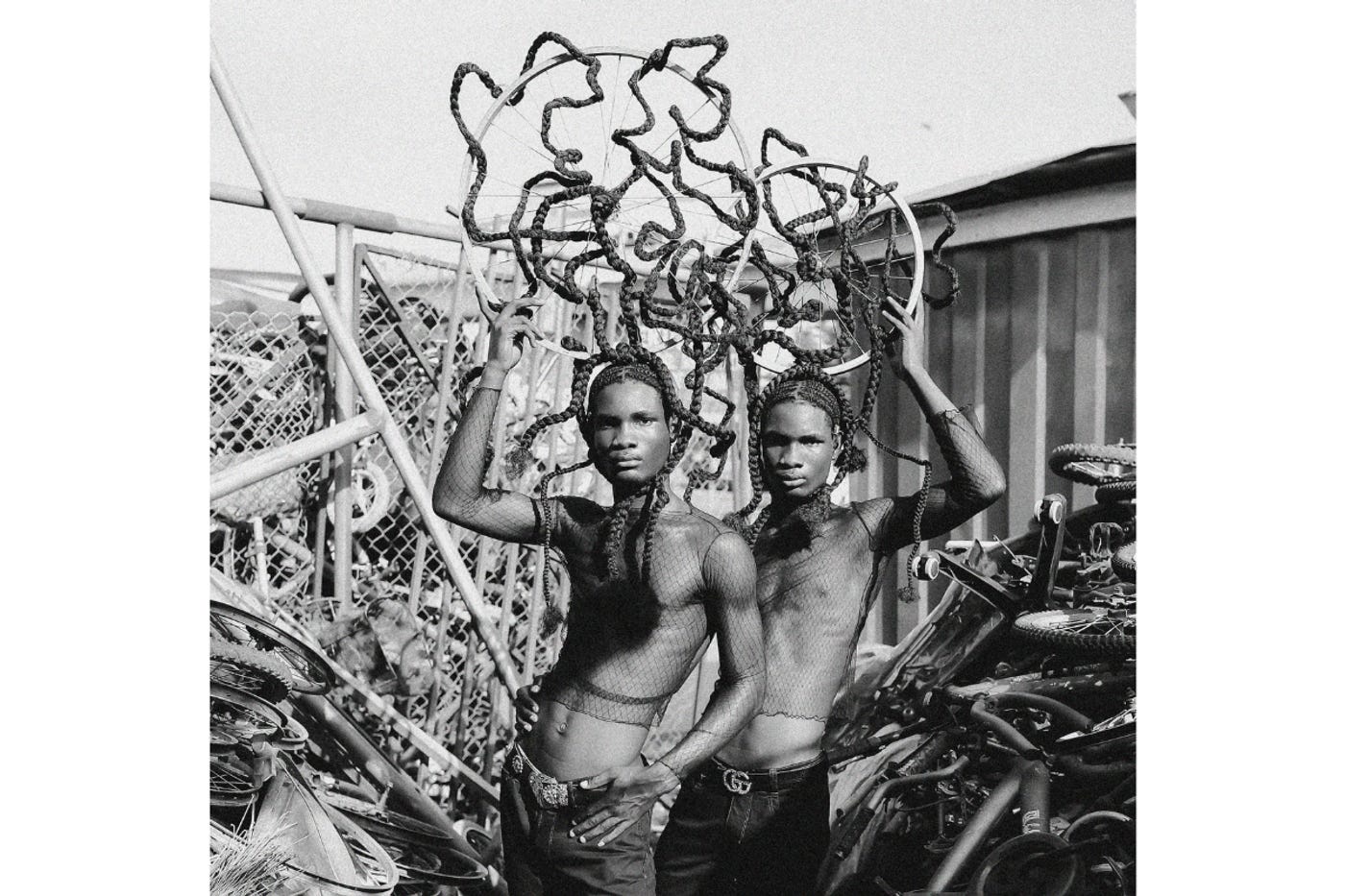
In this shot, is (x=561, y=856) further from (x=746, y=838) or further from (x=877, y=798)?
(x=877, y=798)

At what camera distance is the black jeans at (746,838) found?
8.55ft

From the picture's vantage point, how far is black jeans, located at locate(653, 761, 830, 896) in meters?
2.61

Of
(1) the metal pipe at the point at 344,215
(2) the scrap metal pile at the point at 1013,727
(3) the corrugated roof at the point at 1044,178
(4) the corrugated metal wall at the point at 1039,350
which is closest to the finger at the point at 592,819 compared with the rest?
(2) the scrap metal pile at the point at 1013,727

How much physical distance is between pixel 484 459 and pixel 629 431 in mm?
310

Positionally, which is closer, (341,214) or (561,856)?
(561,856)

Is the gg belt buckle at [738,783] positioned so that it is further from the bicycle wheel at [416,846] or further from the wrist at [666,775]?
the bicycle wheel at [416,846]

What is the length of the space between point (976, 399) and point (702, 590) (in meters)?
2.14

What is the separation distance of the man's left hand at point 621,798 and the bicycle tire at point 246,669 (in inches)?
51.5

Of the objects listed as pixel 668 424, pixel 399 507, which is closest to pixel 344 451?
pixel 399 507

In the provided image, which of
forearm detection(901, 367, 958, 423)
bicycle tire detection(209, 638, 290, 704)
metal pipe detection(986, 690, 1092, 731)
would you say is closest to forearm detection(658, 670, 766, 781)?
forearm detection(901, 367, 958, 423)

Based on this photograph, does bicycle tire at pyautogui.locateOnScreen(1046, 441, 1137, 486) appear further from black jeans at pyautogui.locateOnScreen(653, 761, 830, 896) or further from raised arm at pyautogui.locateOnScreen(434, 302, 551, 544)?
raised arm at pyautogui.locateOnScreen(434, 302, 551, 544)

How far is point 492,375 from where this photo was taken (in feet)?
7.97
